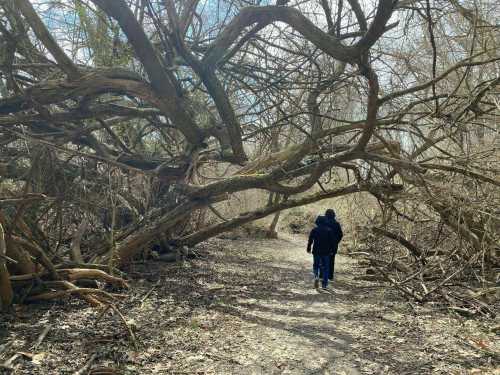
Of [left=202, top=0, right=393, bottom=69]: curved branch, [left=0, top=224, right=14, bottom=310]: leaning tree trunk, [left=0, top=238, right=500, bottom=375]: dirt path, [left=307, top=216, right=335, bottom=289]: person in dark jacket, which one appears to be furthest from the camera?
[left=307, top=216, right=335, bottom=289]: person in dark jacket

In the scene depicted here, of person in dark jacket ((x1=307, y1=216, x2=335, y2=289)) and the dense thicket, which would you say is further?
person in dark jacket ((x1=307, y1=216, x2=335, y2=289))

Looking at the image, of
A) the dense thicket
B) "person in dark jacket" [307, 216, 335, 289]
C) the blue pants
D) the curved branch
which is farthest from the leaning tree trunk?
the blue pants

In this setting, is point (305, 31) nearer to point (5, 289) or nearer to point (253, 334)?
point (253, 334)

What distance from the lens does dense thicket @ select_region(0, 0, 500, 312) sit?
5227mm

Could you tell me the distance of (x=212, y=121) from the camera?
7.13m

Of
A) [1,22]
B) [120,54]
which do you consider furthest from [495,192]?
[1,22]

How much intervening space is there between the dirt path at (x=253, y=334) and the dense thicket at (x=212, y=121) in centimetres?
65

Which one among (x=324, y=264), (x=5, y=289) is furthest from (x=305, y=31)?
(x=324, y=264)

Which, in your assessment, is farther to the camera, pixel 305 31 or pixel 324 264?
pixel 324 264

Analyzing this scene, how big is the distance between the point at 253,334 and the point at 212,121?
3.57 meters

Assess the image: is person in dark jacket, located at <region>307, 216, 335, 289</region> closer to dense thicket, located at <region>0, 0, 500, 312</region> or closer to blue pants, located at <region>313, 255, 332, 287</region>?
blue pants, located at <region>313, 255, 332, 287</region>

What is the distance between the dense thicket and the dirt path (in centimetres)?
65

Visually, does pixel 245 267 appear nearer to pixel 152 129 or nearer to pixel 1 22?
pixel 152 129

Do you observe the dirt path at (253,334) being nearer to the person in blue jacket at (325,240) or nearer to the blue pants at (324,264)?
the blue pants at (324,264)
